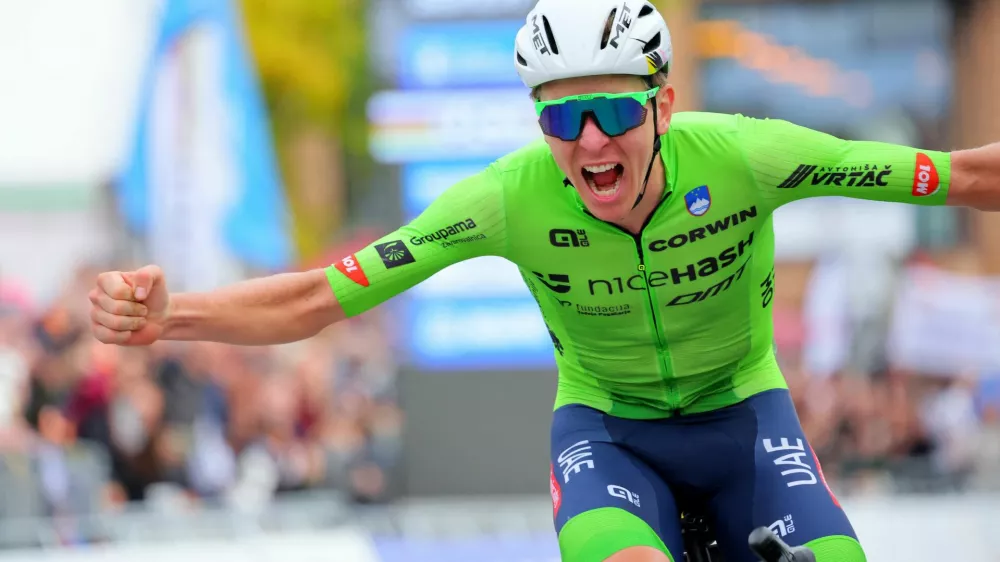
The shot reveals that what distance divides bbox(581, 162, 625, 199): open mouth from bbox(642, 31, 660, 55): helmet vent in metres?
0.39

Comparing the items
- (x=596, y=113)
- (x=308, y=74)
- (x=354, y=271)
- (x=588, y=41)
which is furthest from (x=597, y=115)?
(x=308, y=74)

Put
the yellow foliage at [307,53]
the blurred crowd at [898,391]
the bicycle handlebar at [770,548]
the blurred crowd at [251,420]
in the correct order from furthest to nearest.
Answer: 1. the yellow foliage at [307,53]
2. the blurred crowd at [898,391]
3. the blurred crowd at [251,420]
4. the bicycle handlebar at [770,548]

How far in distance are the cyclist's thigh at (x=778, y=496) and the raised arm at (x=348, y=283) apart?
1145 millimetres

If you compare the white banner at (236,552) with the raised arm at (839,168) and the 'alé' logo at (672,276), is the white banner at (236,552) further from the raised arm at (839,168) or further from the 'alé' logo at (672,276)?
the raised arm at (839,168)

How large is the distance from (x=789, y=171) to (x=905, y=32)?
25155 millimetres

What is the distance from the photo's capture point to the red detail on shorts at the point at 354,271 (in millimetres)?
5070

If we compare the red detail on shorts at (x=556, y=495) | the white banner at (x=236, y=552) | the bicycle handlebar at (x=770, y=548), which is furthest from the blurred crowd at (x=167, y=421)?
the bicycle handlebar at (x=770, y=548)

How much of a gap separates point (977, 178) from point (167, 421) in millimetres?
8298

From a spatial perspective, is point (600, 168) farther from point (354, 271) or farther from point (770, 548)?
point (770, 548)

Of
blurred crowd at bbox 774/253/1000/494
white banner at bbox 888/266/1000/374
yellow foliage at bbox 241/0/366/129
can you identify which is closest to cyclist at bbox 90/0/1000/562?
blurred crowd at bbox 774/253/1000/494

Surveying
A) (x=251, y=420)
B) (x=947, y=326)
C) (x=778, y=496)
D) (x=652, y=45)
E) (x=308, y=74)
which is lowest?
(x=947, y=326)

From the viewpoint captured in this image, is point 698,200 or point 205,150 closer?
point 698,200

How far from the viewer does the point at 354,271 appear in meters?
5.08

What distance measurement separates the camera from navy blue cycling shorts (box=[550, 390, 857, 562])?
493 centimetres
